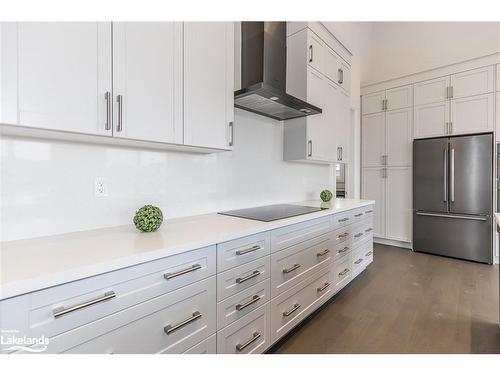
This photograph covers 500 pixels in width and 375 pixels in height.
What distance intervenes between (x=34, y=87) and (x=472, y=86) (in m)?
4.65

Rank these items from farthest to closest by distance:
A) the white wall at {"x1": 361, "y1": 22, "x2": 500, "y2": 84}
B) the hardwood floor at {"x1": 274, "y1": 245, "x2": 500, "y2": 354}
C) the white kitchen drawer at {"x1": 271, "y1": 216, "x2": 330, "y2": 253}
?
the white wall at {"x1": 361, "y1": 22, "x2": 500, "y2": 84} → the hardwood floor at {"x1": 274, "y1": 245, "x2": 500, "y2": 354} → the white kitchen drawer at {"x1": 271, "y1": 216, "x2": 330, "y2": 253}

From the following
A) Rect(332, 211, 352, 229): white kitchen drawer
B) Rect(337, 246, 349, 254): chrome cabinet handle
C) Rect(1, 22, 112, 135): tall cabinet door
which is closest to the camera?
Rect(1, 22, 112, 135): tall cabinet door

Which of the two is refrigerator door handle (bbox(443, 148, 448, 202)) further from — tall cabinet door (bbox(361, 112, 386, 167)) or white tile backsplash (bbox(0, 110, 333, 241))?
white tile backsplash (bbox(0, 110, 333, 241))

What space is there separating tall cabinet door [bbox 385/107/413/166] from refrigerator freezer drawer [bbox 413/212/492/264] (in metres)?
0.88

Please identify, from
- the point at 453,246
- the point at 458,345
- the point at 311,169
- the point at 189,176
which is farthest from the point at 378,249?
the point at 189,176

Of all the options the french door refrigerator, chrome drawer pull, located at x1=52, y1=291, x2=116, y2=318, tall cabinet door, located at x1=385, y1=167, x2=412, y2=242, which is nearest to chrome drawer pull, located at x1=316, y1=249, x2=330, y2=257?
chrome drawer pull, located at x1=52, y1=291, x2=116, y2=318

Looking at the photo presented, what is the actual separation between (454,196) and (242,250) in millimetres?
3525

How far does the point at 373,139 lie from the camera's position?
4.40m

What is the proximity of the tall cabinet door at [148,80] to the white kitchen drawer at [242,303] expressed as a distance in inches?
36.4

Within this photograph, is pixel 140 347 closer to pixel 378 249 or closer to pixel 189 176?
pixel 189 176

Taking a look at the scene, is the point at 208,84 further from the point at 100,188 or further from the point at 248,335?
the point at 248,335

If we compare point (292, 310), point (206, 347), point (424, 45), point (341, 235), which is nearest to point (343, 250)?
point (341, 235)

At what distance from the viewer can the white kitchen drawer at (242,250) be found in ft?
4.29

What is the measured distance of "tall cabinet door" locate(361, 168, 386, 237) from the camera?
4340mm
